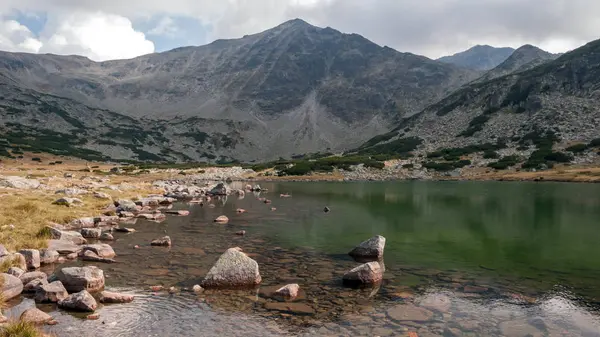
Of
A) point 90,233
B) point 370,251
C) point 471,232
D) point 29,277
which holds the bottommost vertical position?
point 471,232

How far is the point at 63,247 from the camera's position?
2069cm

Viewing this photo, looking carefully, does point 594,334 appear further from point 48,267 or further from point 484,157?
point 484,157

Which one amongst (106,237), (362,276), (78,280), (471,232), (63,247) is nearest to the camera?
(78,280)

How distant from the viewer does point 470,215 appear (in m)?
40.2

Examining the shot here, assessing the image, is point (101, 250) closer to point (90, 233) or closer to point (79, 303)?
point (90, 233)

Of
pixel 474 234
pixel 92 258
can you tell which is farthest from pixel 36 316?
pixel 474 234

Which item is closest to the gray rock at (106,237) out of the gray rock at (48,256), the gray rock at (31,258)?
the gray rock at (48,256)

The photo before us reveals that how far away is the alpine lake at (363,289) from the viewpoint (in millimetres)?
12383

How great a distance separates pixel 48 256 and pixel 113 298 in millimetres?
7284

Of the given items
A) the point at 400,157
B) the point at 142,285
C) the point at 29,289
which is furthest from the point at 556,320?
the point at 400,157

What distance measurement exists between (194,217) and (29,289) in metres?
22.0

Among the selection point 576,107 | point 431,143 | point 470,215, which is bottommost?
point 470,215

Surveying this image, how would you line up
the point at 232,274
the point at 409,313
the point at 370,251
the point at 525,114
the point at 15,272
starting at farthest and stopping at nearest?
1. the point at 525,114
2. the point at 370,251
3. the point at 232,274
4. the point at 15,272
5. the point at 409,313

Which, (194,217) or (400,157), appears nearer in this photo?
(194,217)
